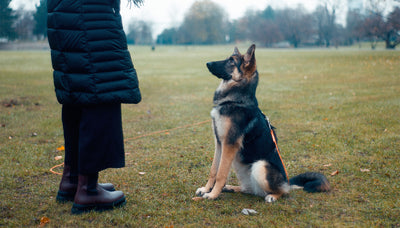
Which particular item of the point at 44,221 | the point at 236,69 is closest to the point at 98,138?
the point at 44,221

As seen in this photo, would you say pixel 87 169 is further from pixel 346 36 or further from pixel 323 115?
pixel 346 36

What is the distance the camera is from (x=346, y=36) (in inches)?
2023

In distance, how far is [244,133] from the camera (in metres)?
3.66

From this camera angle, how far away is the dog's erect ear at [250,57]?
3594 mm

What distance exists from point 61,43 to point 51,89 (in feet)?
39.1

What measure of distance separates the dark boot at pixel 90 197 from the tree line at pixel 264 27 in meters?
2.42

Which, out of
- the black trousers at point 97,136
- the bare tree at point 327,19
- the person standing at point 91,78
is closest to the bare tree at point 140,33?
the bare tree at point 327,19

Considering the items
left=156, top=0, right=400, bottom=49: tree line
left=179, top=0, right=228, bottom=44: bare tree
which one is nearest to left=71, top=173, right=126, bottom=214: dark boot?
left=156, top=0, right=400, bottom=49: tree line

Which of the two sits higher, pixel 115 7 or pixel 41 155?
pixel 115 7

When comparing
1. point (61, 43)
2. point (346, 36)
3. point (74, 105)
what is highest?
point (346, 36)

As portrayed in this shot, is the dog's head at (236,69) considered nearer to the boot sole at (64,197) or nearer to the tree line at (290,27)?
the boot sole at (64,197)

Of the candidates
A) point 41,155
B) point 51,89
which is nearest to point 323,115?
point 41,155

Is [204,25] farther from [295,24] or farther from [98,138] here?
[98,138]

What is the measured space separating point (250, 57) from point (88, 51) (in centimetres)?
171
